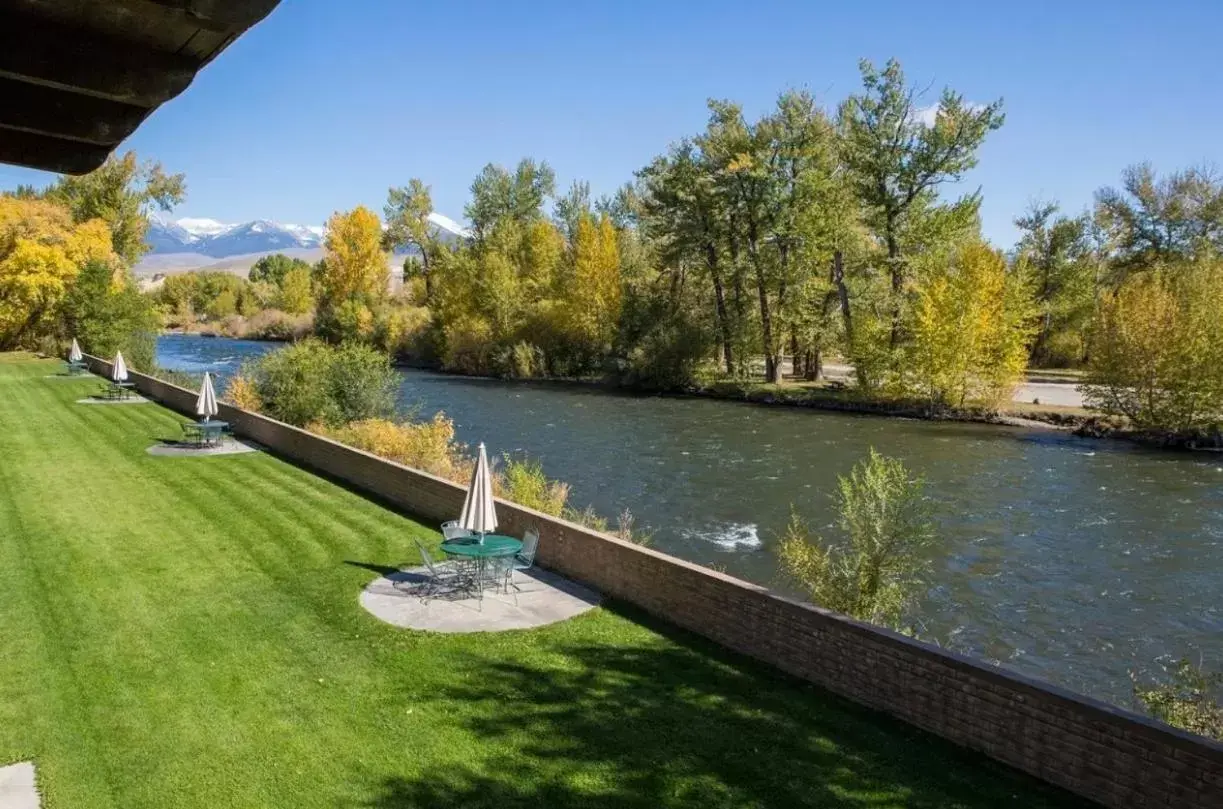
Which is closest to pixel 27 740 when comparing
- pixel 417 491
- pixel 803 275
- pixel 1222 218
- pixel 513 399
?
pixel 417 491

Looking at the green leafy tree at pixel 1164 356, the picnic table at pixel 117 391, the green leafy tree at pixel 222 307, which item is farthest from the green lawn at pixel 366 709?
the green leafy tree at pixel 222 307

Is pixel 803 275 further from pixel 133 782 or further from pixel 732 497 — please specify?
pixel 133 782

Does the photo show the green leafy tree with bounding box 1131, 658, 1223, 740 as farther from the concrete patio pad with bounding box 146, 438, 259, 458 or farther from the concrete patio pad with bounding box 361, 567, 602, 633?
the concrete patio pad with bounding box 146, 438, 259, 458

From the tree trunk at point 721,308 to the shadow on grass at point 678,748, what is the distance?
129ft

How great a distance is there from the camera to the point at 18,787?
19.7ft

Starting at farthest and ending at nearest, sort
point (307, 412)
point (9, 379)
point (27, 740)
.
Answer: point (9, 379) → point (307, 412) → point (27, 740)

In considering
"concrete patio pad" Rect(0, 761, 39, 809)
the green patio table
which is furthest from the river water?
"concrete patio pad" Rect(0, 761, 39, 809)

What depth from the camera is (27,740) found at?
21.7 ft

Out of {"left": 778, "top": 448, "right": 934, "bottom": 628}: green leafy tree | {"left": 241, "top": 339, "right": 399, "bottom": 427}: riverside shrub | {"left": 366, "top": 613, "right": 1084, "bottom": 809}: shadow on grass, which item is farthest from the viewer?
{"left": 241, "top": 339, "right": 399, "bottom": 427}: riverside shrub

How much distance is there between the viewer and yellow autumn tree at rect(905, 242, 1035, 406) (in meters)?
34.4

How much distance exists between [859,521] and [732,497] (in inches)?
417

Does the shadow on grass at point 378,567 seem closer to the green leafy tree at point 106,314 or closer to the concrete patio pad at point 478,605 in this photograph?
the concrete patio pad at point 478,605

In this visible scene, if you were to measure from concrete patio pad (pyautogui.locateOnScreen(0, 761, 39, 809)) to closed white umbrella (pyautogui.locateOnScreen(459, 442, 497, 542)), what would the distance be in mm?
5143

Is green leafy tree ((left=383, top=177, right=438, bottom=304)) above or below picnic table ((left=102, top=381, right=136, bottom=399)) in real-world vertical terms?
above
